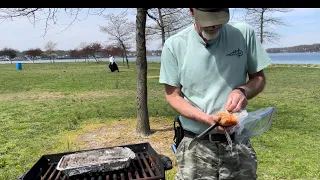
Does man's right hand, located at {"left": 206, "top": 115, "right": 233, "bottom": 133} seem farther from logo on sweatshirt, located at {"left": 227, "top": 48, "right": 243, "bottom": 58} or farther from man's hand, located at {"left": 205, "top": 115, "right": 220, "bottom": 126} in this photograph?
logo on sweatshirt, located at {"left": 227, "top": 48, "right": 243, "bottom": 58}

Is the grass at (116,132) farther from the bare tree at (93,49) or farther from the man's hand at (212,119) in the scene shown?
the bare tree at (93,49)

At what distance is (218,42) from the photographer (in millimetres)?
1882

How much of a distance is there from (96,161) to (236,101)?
150 centimetres

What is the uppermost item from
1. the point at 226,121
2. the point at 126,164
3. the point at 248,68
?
the point at 248,68

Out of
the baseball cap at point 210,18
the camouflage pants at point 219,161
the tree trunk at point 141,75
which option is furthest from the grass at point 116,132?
the baseball cap at point 210,18

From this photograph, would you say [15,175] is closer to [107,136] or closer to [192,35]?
[107,136]

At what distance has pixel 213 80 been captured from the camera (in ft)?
6.18

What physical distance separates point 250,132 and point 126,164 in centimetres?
123

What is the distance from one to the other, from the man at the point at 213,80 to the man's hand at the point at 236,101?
1 cm

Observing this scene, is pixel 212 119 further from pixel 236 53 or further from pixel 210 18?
pixel 210 18

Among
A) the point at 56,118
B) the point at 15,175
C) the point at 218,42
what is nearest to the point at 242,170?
the point at 218,42

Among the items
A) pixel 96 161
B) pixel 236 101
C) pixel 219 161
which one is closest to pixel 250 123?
pixel 236 101

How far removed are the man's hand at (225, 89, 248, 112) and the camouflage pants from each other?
9.9 inches

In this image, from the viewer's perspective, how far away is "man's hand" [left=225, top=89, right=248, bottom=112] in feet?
5.76
